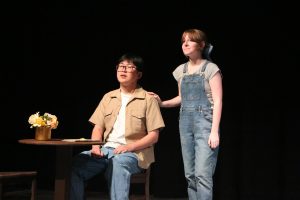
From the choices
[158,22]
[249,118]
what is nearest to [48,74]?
[158,22]

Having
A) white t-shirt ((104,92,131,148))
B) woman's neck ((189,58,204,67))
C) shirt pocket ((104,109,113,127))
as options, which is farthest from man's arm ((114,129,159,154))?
woman's neck ((189,58,204,67))

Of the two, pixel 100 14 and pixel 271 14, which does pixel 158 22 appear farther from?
pixel 271 14

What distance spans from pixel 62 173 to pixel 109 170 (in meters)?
0.28

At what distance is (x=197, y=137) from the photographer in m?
2.92

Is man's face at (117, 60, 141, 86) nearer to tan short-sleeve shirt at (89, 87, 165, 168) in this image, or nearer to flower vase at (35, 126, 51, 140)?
tan short-sleeve shirt at (89, 87, 165, 168)

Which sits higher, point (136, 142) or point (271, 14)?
point (271, 14)

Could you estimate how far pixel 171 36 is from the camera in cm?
450

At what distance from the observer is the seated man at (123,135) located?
2.90m

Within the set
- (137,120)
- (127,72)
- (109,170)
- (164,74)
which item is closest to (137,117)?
(137,120)

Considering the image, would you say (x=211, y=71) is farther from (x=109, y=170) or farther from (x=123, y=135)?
(x=109, y=170)

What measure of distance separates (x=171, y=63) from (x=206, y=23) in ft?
1.60

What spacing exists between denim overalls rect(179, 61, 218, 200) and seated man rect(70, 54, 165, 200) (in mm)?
213

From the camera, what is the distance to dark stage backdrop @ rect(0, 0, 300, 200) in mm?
4258

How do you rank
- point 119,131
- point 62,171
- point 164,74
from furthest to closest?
point 164,74 < point 119,131 < point 62,171
